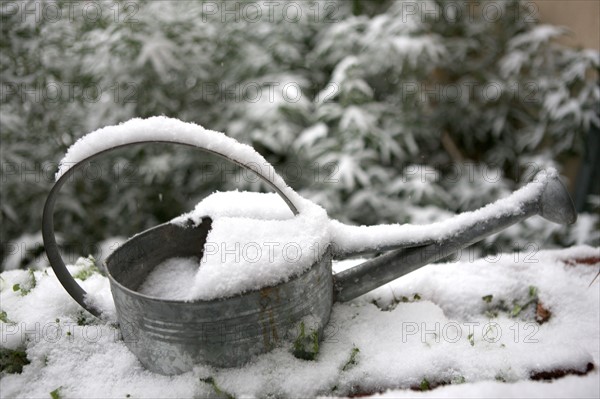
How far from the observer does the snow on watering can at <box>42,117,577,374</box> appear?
945mm

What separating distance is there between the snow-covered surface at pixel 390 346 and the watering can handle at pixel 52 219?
0.05 m

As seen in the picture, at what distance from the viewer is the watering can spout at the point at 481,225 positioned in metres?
1.09

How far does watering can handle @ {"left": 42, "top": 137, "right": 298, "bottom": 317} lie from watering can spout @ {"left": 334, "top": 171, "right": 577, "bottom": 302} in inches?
10.1

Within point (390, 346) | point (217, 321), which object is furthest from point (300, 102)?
point (217, 321)

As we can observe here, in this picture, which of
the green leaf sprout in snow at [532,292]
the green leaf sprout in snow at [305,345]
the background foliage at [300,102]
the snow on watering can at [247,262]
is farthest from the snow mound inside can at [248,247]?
the background foliage at [300,102]

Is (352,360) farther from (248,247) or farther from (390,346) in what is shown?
(248,247)

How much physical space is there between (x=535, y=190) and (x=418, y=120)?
88.3 inches

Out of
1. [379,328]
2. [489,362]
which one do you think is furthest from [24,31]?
[489,362]

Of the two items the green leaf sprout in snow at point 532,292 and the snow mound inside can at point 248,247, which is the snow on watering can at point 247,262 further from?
the green leaf sprout in snow at point 532,292

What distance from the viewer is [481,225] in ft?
3.69

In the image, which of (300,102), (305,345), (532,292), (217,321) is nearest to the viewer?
(217,321)

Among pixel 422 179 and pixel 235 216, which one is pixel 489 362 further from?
pixel 422 179

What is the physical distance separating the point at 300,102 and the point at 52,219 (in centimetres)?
207

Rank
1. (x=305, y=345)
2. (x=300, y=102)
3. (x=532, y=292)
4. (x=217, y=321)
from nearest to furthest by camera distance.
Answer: (x=217, y=321) → (x=305, y=345) → (x=532, y=292) → (x=300, y=102)
